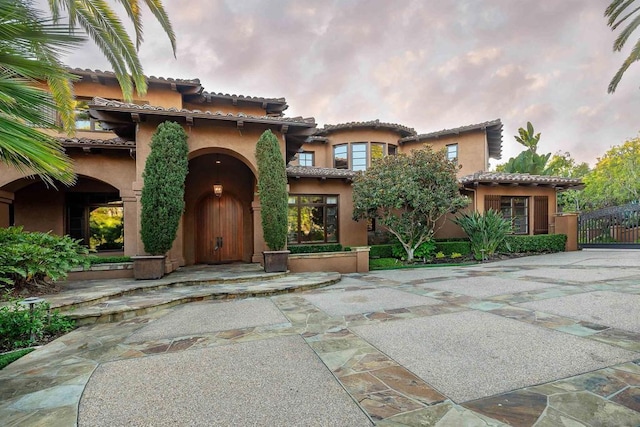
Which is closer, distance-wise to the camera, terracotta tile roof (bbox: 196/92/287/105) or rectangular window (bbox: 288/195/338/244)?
terracotta tile roof (bbox: 196/92/287/105)

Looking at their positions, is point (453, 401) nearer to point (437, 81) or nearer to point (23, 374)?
point (23, 374)

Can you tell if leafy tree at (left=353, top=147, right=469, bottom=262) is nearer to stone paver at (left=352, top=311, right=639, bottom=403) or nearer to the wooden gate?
stone paver at (left=352, top=311, right=639, bottom=403)

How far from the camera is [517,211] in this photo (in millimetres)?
14555

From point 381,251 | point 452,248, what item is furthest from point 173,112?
point 452,248

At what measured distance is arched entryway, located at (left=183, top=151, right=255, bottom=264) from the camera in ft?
37.1

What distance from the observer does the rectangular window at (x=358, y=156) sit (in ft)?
54.8

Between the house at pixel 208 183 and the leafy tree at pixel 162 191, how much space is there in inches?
28.9

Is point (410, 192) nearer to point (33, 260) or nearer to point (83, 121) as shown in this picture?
point (33, 260)

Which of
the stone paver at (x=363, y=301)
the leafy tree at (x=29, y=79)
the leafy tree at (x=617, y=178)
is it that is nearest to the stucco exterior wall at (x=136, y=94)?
the leafy tree at (x=29, y=79)

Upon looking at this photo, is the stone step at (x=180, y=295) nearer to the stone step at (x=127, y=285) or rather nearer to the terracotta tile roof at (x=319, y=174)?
the stone step at (x=127, y=285)

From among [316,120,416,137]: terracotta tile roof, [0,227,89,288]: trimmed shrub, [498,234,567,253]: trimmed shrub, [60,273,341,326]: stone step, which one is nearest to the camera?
[60,273,341,326]: stone step

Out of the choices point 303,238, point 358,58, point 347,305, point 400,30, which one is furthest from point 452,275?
point 358,58

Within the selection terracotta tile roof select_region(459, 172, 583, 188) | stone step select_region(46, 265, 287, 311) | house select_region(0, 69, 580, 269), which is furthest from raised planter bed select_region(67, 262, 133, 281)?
terracotta tile roof select_region(459, 172, 583, 188)

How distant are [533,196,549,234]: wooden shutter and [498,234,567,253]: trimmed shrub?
0.86 metres
